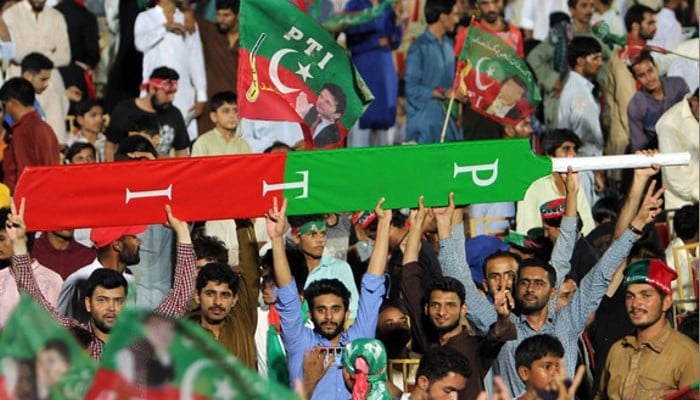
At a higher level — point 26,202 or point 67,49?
point 67,49

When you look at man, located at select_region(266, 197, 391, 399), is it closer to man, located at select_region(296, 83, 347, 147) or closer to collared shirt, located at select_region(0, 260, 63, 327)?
man, located at select_region(296, 83, 347, 147)

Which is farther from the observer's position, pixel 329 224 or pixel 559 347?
pixel 329 224

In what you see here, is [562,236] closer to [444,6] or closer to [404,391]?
[404,391]

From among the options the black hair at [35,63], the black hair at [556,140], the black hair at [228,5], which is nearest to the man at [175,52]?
the black hair at [228,5]

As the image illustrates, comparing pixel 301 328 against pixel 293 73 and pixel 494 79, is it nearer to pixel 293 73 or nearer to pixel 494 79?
pixel 293 73

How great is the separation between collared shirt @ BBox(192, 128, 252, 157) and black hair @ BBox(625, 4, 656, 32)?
5.53 metres

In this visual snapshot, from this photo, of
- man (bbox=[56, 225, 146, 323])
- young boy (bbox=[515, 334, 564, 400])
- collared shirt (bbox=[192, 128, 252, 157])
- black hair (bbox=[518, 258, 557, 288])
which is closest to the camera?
young boy (bbox=[515, 334, 564, 400])

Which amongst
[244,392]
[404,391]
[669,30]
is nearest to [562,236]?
[404,391]

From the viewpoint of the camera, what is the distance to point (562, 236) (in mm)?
15117

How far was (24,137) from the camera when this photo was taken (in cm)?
1888

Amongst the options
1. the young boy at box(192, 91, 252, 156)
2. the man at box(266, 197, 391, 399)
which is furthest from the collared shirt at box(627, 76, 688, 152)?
the man at box(266, 197, 391, 399)

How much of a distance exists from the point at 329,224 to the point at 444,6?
5425 millimetres

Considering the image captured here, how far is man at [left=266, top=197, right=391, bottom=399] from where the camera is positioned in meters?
13.9

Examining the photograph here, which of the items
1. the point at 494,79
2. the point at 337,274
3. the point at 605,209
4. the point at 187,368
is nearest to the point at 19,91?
the point at 494,79
